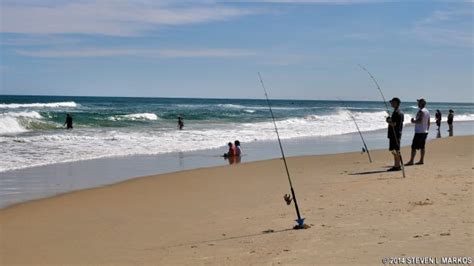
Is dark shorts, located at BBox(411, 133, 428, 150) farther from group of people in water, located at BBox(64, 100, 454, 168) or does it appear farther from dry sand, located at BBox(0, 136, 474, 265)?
dry sand, located at BBox(0, 136, 474, 265)

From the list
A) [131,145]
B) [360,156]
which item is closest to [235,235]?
[360,156]

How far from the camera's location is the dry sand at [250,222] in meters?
4.79

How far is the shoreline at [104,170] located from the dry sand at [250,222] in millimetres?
667

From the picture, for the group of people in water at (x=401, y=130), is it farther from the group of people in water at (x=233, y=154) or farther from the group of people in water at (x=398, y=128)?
the group of people in water at (x=233, y=154)

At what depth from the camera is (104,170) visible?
1199 cm

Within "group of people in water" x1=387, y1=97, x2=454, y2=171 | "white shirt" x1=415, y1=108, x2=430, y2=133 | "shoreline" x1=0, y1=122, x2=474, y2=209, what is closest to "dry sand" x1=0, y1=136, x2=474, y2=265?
"group of people in water" x1=387, y1=97, x2=454, y2=171

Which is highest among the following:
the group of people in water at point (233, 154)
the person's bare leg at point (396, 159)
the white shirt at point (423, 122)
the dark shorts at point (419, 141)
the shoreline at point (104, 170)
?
the white shirt at point (423, 122)

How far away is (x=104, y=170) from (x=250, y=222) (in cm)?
646

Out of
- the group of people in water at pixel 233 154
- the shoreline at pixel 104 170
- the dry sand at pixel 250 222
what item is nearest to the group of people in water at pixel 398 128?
the dry sand at pixel 250 222

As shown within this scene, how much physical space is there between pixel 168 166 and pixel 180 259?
8171 millimetres

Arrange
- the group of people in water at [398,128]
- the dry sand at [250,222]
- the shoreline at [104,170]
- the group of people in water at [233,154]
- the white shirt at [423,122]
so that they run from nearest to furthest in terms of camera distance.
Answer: the dry sand at [250,222], the shoreline at [104,170], the group of people in water at [398,128], the white shirt at [423,122], the group of people in water at [233,154]

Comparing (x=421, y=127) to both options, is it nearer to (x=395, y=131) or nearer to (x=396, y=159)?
(x=395, y=131)

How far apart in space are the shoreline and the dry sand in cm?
67

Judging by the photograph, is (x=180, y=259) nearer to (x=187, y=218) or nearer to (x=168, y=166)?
(x=187, y=218)
